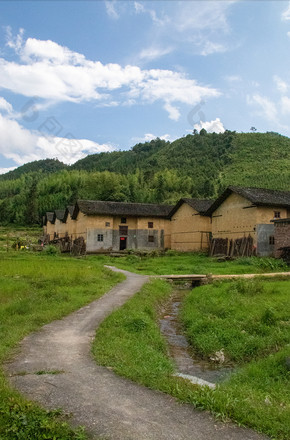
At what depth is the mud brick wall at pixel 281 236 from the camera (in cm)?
2547

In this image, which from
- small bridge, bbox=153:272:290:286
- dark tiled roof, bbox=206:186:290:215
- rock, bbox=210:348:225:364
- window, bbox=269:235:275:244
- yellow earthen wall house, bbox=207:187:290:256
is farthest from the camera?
window, bbox=269:235:275:244

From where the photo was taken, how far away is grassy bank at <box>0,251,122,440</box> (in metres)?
4.40

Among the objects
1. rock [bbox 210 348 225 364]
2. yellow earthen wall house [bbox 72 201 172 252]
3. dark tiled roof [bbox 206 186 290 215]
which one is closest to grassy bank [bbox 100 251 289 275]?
dark tiled roof [bbox 206 186 290 215]

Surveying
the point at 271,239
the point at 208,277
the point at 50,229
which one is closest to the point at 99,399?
the point at 208,277

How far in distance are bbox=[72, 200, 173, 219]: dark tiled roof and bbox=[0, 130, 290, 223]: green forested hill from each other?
19212mm

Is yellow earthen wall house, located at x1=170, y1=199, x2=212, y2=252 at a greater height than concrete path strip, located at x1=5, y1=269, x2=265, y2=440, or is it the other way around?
yellow earthen wall house, located at x1=170, y1=199, x2=212, y2=252

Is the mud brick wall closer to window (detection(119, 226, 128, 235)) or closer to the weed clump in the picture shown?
the weed clump

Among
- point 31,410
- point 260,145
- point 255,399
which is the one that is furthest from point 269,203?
point 260,145

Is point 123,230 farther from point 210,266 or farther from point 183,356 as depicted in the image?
point 183,356

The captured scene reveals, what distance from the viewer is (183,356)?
30.2 feet

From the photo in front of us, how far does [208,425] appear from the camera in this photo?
4.64 m

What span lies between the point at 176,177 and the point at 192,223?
134 ft

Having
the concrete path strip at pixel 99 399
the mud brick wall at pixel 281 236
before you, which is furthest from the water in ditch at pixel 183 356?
the mud brick wall at pixel 281 236

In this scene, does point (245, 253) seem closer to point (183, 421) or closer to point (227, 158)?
point (183, 421)
